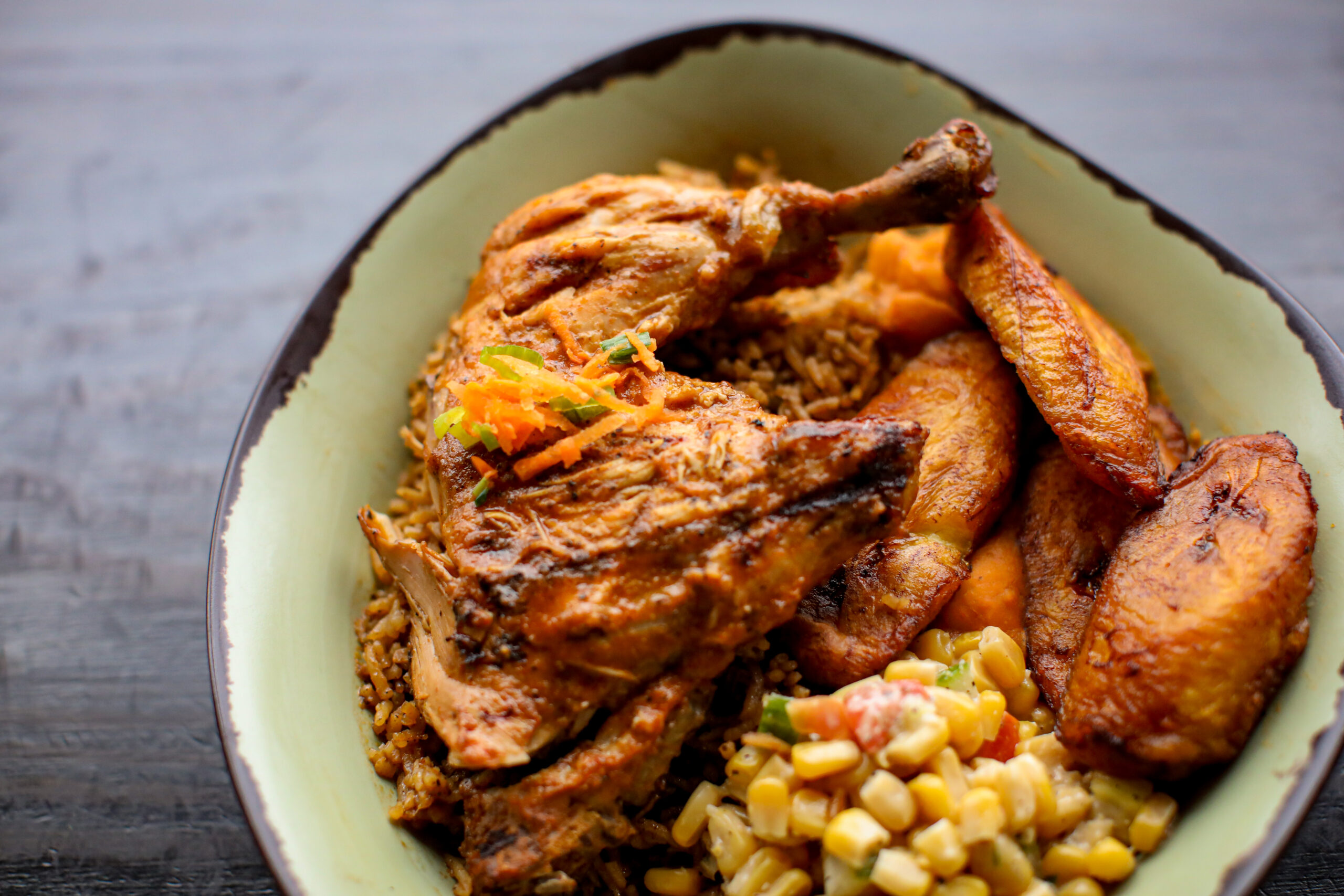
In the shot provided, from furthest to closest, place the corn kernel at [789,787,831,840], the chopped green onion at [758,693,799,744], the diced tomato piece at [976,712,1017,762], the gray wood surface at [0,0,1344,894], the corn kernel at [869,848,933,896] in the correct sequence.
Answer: the gray wood surface at [0,0,1344,894], the diced tomato piece at [976,712,1017,762], the chopped green onion at [758,693,799,744], the corn kernel at [789,787,831,840], the corn kernel at [869,848,933,896]

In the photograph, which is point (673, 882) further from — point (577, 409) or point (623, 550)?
point (577, 409)

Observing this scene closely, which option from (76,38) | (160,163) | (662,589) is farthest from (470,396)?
(76,38)

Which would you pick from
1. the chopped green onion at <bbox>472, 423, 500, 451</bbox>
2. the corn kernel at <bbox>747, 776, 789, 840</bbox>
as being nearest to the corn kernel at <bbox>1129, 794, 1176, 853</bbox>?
the corn kernel at <bbox>747, 776, 789, 840</bbox>

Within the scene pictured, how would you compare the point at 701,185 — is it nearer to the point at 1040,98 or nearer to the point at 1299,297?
the point at 1040,98

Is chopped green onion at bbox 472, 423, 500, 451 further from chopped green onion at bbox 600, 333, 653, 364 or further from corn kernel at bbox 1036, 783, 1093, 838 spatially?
corn kernel at bbox 1036, 783, 1093, 838

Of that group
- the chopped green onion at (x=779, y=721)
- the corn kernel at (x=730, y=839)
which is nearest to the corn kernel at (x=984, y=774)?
the chopped green onion at (x=779, y=721)

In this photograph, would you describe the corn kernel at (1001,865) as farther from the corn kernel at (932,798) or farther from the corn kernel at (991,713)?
the corn kernel at (991,713)
